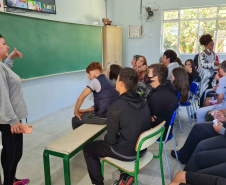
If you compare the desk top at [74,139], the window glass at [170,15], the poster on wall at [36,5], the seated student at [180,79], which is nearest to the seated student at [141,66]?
the seated student at [180,79]

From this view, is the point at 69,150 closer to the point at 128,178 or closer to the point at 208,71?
the point at 128,178

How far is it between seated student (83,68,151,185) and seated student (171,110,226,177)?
0.51 m

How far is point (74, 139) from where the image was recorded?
6.26 feet

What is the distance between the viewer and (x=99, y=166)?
178cm

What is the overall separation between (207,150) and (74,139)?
4.18 feet

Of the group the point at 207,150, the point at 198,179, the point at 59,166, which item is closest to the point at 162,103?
the point at 207,150

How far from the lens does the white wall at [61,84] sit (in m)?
3.74

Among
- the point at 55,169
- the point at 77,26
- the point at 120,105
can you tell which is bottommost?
the point at 55,169

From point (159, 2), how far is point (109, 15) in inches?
63.5

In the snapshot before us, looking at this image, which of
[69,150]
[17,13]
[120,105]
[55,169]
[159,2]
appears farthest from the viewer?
[159,2]

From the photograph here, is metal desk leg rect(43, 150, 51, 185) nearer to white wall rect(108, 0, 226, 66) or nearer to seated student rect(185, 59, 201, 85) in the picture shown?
seated student rect(185, 59, 201, 85)

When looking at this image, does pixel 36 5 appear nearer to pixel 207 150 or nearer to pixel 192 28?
pixel 207 150

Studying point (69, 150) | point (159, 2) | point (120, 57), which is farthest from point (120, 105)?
point (159, 2)

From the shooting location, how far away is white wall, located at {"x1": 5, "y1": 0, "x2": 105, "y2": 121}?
3.74m
